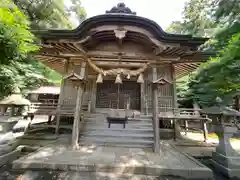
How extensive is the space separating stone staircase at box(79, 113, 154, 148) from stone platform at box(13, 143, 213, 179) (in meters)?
0.84

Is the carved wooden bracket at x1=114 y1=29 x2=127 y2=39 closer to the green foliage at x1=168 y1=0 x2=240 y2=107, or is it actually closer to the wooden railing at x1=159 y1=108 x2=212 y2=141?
the green foliage at x1=168 y1=0 x2=240 y2=107

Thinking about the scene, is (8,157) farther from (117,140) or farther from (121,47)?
(121,47)

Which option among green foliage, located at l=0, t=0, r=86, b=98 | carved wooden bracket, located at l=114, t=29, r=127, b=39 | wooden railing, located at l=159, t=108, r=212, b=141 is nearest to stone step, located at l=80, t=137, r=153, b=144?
wooden railing, located at l=159, t=108, r=212, b=141

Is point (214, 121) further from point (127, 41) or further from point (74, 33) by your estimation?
point (74, 33)

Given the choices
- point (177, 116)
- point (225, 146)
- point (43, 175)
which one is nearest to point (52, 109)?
point (43, 175)

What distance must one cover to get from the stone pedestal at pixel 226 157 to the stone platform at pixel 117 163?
0.70 metres

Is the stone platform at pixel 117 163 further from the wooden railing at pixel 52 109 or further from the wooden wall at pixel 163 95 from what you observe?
the wooden wall at pixel 163 95

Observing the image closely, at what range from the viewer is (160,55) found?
4.82 m

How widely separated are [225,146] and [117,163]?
322 cm

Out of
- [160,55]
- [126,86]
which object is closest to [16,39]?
[160,55]

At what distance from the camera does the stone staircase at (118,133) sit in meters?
5.15

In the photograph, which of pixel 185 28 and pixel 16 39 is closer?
pixel 16 39

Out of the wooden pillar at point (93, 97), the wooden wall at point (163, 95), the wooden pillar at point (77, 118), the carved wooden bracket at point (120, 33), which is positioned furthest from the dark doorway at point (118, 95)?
the carved wooden bracket at point (120, 33)

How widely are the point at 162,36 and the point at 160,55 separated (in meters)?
0.75
